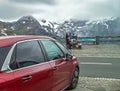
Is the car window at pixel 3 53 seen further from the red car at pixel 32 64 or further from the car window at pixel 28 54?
the car window at pixel 28 54

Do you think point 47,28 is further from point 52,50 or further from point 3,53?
point 3,53

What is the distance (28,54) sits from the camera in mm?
6309

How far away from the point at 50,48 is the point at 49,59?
44cm

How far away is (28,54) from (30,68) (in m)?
0.34

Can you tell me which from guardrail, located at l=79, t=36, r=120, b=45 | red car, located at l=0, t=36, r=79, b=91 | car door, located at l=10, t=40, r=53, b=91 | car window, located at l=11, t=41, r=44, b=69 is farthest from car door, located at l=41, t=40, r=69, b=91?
guardrail, located at l=79, t=36, r=120, b=45

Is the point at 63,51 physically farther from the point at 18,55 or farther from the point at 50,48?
the point at 18,55

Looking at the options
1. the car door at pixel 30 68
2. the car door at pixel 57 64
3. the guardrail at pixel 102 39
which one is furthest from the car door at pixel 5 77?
the guardrail at pixel 102 39

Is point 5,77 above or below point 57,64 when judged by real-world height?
above

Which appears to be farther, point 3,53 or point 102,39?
point 102,39

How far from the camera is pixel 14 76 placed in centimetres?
547

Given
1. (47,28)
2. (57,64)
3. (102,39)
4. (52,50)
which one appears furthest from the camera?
(47,28)

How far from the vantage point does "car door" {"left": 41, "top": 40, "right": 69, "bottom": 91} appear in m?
7.24

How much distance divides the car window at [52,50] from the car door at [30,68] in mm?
356

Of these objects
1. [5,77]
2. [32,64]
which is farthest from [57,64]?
[5,77]
